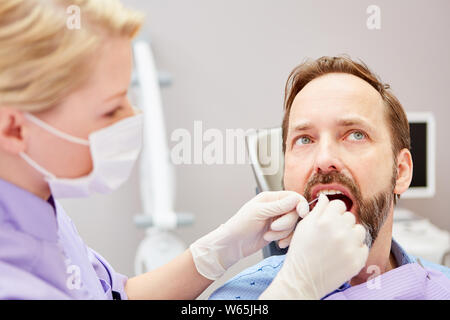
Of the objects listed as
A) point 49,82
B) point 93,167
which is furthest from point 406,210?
point 49,82

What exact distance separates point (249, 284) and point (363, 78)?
1.75 feet

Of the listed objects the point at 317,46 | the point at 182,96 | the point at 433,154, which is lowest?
the point at 433,154

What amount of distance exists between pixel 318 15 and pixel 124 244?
2.91 ft

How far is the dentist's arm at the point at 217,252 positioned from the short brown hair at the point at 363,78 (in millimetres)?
327

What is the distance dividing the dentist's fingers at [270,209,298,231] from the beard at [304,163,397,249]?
103 mm

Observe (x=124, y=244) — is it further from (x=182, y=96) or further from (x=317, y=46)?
(x=317, y=46)

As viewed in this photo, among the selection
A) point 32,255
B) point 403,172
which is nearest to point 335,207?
point 403,172

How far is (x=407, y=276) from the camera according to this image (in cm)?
85

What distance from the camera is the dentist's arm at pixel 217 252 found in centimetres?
86

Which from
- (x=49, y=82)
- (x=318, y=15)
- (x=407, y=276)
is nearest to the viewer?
(x=49, y=82)

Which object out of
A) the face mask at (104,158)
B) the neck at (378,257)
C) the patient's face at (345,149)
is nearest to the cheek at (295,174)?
the patient's face at (345,149)

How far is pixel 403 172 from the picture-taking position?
103 cm

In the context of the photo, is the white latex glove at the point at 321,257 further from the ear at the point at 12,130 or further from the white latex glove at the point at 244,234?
the ear at the point at 12,130

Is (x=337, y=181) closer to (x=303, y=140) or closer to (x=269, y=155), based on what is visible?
(x=303, y=140)
